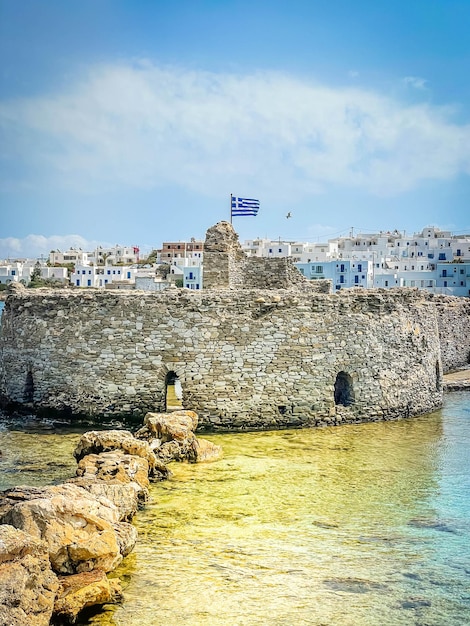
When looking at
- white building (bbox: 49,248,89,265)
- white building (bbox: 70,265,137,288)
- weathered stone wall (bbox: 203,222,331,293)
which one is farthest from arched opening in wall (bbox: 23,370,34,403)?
white building (bbox: 49,248,89,265)

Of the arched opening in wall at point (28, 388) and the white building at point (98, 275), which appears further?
the white building at point (98, 275)

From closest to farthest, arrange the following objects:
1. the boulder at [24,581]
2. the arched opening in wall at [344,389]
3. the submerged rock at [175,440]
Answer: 1. the boulder at [24,581]
2. the submerged rock at [175,440]
3. the arched opening in wall at [344,389]

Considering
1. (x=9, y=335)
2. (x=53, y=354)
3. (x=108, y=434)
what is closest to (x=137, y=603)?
(x=108, y=434)

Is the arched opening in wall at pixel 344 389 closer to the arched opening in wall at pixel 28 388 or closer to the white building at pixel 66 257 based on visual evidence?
the arched opening in wall at pixel 28 388

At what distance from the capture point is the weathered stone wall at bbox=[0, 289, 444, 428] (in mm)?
17281

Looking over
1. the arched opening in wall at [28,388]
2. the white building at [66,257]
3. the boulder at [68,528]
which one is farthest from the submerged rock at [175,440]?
the white building at [66,257]

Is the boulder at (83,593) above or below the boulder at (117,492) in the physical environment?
below

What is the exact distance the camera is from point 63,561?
8500mm

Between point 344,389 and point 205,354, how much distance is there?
3855 mm

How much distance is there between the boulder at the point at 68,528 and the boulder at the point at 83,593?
0.17 m

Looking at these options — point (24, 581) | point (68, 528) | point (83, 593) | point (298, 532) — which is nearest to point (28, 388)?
point (298, 532)

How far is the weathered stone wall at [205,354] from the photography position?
1728cm

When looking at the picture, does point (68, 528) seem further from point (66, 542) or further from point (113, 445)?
point (113, 445)

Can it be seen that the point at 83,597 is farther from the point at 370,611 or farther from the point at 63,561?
the point at 370,611
